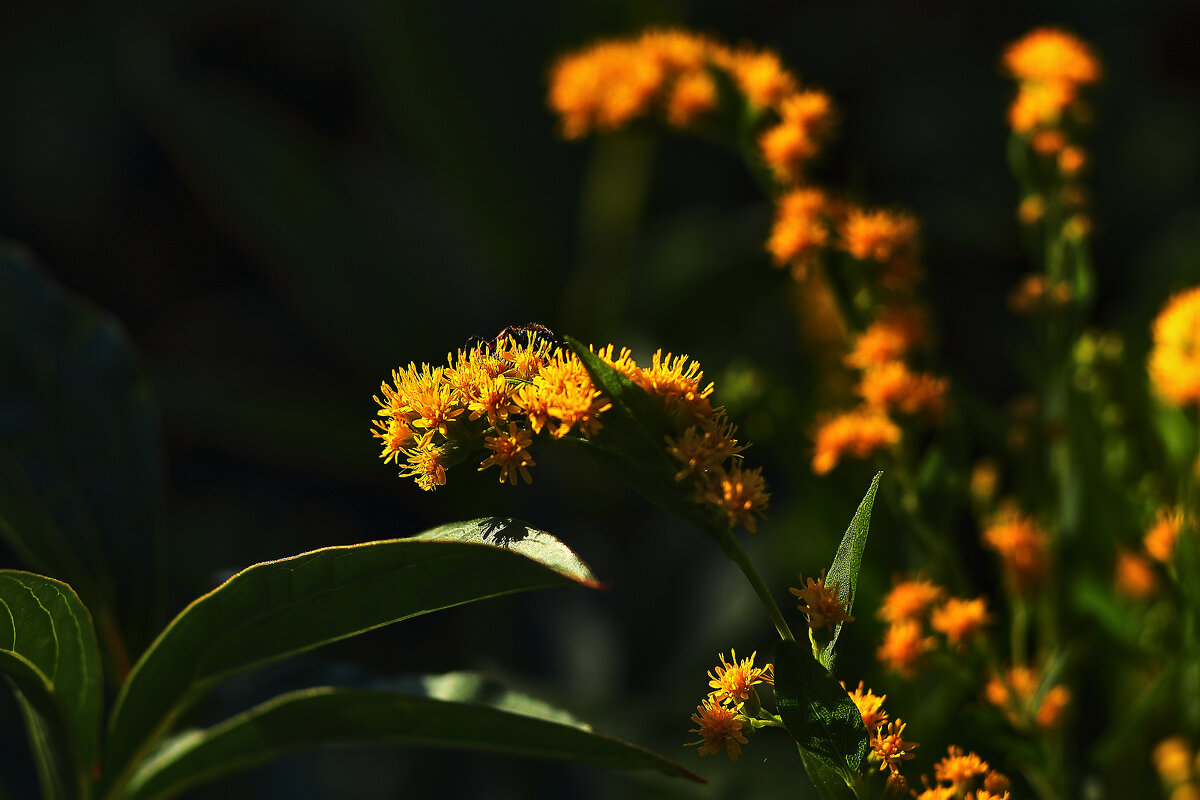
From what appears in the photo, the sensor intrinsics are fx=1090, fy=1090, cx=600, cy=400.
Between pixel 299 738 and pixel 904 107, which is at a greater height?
pixel 904 107

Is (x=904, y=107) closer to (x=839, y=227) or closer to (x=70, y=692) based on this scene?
(x=839, y=227)

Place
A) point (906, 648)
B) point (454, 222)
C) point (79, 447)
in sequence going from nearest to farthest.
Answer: point (906, 648) → point (79, 447) → point (454, 222)

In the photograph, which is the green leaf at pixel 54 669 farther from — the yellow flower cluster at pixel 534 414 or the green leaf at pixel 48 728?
the yellow flower cluster at pixel 534 414

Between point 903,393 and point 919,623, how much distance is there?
10cm

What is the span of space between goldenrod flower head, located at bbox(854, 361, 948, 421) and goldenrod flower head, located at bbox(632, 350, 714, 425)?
6.7 inches

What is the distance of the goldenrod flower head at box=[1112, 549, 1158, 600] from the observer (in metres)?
0.48

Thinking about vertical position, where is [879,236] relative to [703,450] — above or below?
above

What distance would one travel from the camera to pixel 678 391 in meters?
0.29

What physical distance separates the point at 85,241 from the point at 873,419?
153 centimetres

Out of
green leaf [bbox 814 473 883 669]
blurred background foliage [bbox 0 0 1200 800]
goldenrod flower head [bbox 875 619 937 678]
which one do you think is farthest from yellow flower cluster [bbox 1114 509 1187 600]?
blurred background foliage [bbox 0 0 1200 800]

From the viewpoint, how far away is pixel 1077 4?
1.62 m

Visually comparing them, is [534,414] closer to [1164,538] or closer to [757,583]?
[757,583]

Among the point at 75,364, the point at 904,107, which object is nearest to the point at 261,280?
the point at 904,107

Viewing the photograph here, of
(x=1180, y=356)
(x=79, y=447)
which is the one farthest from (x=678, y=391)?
(x=79, y=447)
